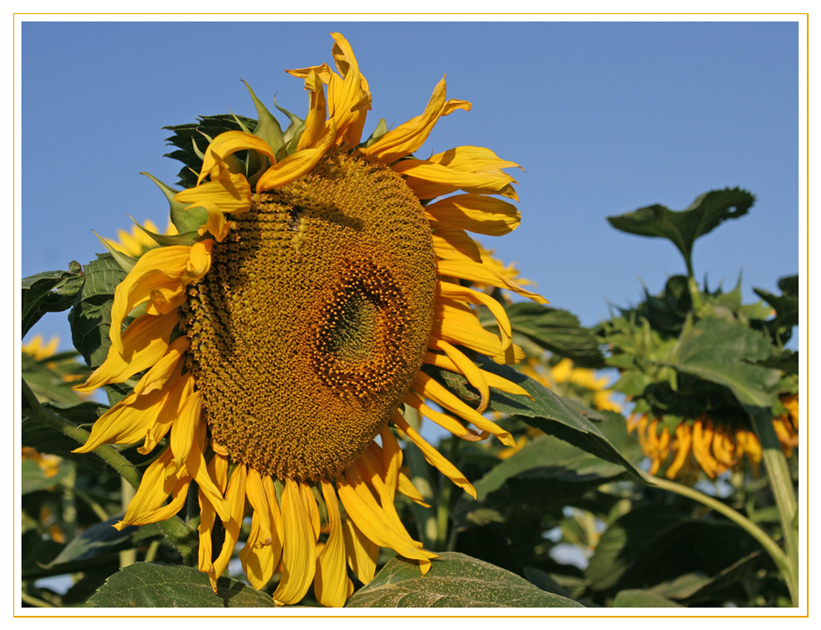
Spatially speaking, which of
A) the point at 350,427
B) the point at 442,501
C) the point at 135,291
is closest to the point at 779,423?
the point at 442,501

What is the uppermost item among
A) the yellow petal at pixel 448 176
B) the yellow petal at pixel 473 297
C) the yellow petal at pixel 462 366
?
the yellow petal at pixel 448 176

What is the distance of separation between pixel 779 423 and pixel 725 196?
3.68ft

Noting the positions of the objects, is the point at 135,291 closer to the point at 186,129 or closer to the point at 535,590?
the point at 186,129

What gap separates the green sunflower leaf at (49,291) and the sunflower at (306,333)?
0.27 meters

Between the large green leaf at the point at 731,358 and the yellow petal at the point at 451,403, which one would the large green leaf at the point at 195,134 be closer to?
the yellow petal at the point at 451,403

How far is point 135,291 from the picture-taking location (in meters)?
1.61

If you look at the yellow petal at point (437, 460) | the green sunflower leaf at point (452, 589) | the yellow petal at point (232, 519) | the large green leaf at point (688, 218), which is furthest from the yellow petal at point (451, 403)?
the large green leaf at point (688, 218)

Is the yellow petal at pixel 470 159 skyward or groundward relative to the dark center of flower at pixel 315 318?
skyward

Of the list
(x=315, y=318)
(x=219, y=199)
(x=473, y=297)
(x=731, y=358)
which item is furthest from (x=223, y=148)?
(x=731, y=358)

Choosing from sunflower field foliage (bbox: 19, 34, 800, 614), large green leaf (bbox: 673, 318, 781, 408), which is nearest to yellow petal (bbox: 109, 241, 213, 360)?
sunflower field foliage (bbox: 19, 34, 800, 614)

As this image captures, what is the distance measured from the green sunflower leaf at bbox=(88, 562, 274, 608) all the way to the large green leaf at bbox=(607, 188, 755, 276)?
2.73m

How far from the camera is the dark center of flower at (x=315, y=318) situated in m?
1.80

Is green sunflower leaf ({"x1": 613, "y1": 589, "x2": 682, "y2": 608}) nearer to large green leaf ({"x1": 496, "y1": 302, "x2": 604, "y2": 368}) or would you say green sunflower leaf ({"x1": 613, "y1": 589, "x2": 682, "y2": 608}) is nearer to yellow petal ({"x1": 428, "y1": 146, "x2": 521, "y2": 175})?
large green leaf ({"x1": 496, "y1": 302, "x2": 604, "y2": 368})

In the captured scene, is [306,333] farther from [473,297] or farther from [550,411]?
[550,411]
